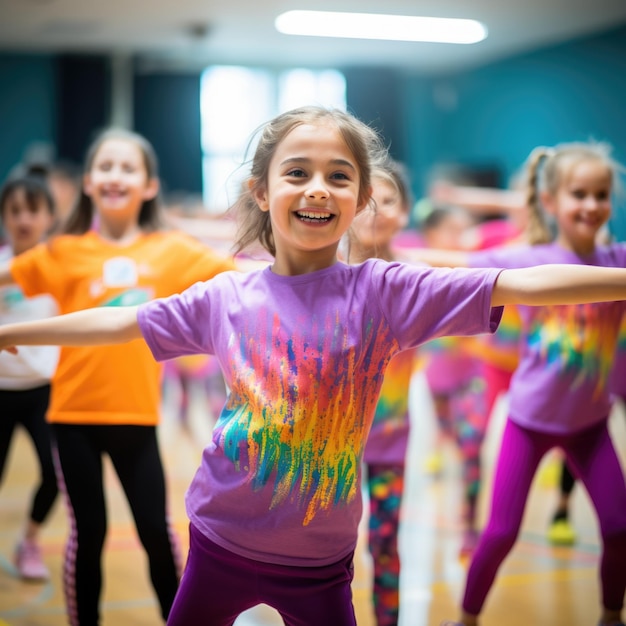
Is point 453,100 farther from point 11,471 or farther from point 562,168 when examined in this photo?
point 562,168

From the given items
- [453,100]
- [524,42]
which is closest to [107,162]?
[524,42]

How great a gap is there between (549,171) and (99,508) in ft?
4.72

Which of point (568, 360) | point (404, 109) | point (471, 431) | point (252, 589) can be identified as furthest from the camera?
point (404, 109)

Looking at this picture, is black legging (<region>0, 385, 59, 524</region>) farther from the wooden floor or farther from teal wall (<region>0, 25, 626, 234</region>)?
teal wall (<region>0, 25, 626, 234</region>)

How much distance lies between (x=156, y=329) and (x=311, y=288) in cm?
28

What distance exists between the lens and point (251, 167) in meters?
1.62

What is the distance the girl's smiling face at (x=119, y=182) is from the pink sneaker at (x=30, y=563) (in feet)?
4.01

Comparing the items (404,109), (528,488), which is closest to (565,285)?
(528,488)

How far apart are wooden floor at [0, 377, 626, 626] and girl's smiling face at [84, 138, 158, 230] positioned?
1.14 meters

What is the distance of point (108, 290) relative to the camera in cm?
212

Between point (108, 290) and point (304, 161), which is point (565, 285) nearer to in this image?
point (304, 161)

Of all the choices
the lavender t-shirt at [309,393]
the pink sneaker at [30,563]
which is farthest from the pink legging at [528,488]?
the pink sneaker at [30,563]

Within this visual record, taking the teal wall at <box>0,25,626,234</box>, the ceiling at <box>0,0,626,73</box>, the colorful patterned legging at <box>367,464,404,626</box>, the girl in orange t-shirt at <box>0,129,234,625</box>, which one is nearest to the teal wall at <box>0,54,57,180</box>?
the teal wall at <box>0,25,626,234</box>

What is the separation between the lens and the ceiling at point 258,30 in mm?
4645
